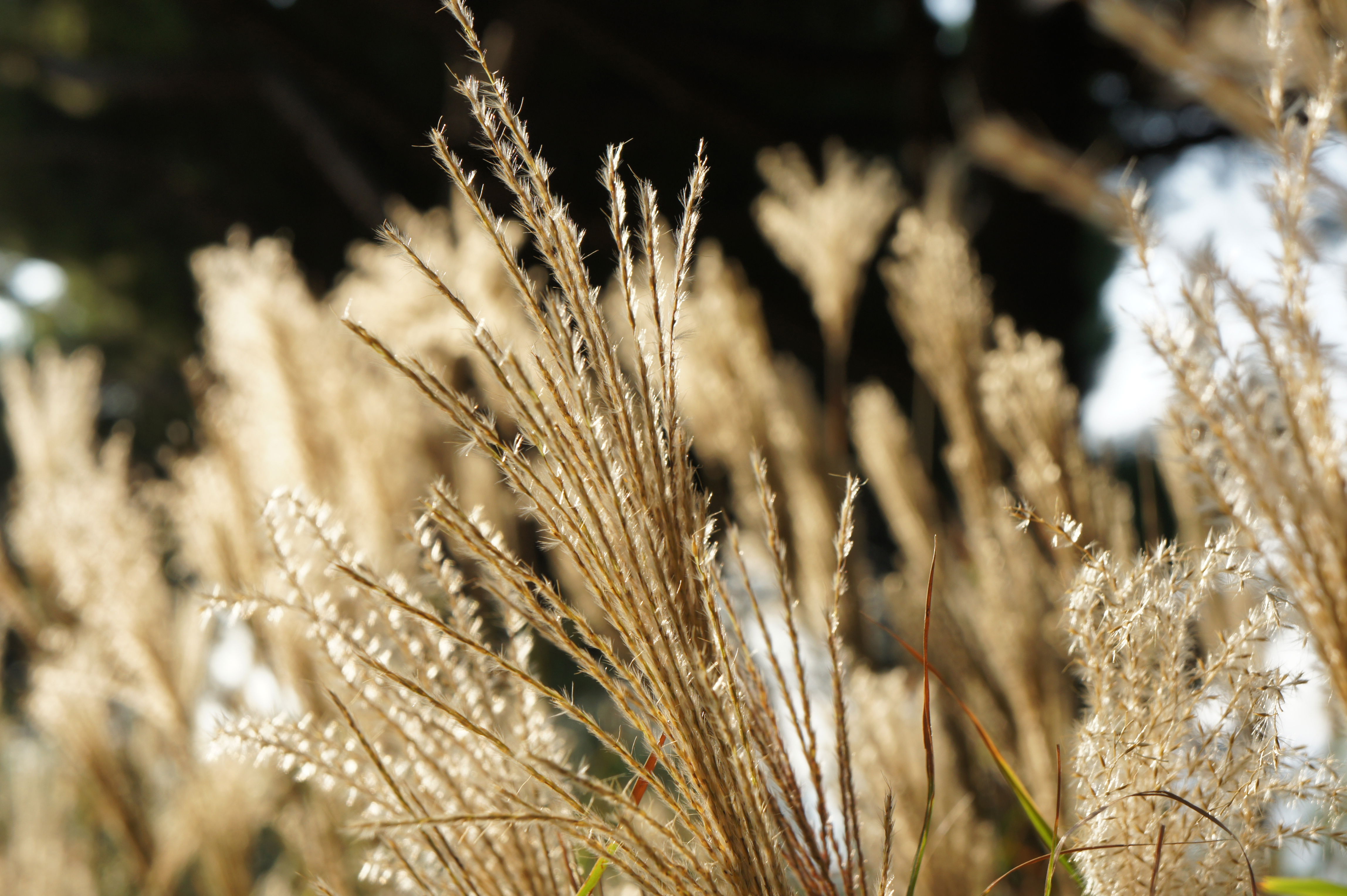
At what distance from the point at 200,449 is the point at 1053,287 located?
4072 millimetres

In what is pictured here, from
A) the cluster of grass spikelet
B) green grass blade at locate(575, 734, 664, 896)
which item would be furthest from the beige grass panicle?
green grass blade at locate(575, 734, 664, 896)

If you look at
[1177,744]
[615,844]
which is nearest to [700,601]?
[615,844]

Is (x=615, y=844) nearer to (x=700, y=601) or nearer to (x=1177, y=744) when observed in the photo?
(x=700, y=601)

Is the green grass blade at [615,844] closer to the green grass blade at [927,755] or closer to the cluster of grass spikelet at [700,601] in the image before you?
the cluster of grass spikelet at [700,601]

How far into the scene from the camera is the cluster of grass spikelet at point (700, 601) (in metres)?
0.37

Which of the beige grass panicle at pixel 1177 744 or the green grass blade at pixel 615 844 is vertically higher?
the beige grass panicle at pixel 1177 744

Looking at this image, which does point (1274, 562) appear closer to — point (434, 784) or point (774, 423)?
point (434, 784)

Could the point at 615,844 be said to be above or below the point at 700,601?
below

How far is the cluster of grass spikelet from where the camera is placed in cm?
37

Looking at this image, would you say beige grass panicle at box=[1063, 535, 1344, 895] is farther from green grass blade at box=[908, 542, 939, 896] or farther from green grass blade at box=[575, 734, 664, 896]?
green grass blade at box=[575, 734, 664, 896]

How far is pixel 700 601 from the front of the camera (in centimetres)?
39

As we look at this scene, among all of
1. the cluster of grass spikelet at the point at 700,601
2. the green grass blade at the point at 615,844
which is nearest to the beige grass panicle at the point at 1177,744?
the cluster of grass spikelet at the point at 700,601

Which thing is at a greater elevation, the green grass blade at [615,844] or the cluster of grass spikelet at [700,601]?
the cluster of grass spikelet at [700,601]

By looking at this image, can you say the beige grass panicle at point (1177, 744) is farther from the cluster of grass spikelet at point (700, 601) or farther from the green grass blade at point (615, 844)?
the green grass blade at point (615, 844)
